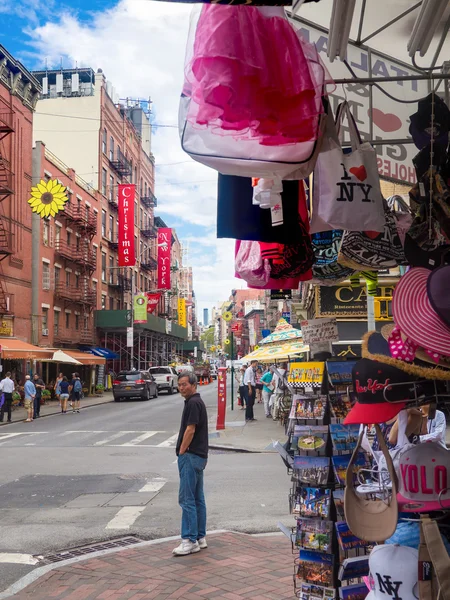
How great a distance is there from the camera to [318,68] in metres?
2.91

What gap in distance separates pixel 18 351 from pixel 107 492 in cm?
1888

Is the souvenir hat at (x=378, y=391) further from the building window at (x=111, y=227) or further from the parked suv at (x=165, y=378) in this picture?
the building window at (x=111, y=227)

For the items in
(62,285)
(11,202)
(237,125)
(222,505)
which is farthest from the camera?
(62,285)

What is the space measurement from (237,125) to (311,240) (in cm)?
221

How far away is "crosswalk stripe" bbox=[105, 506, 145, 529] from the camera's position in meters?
8.02

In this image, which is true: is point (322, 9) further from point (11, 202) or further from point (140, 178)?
point (140, 178)

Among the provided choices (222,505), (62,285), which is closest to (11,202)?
(62,285)

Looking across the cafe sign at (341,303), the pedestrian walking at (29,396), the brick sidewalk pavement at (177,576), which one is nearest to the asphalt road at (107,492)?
the brick sidewalk pavement at (177,576)

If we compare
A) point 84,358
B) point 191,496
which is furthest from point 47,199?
point 191,496

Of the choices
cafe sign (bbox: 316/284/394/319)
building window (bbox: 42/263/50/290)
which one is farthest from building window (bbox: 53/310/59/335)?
cafe sign (bbox: 316/284/394/319)

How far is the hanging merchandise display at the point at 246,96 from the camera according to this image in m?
2.67

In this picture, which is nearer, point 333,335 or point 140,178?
point 333,335

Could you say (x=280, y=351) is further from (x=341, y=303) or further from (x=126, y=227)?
(x=126, y=227)

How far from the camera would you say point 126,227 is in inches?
1876
